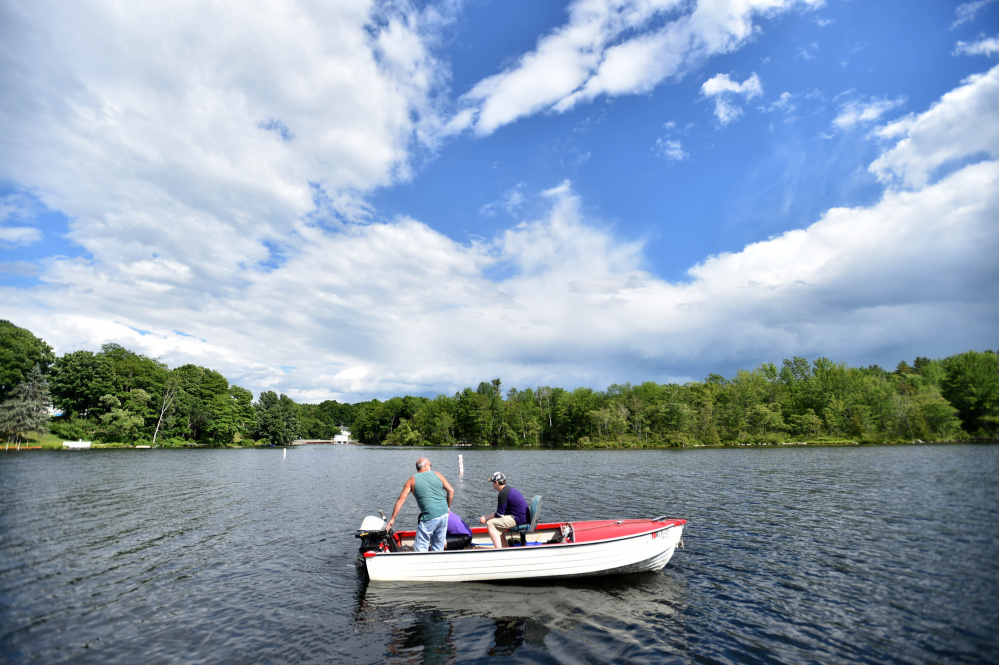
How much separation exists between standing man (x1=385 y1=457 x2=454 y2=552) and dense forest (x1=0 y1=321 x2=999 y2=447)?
8419 centimetres

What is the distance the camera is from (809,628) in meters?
9.46

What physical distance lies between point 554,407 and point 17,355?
4383 inches

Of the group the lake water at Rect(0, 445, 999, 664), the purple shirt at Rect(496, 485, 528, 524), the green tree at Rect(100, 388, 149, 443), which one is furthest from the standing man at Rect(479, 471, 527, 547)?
the green tree at Rect(100, 388, 149, 443)

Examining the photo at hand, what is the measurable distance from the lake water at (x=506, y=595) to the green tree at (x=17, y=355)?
68.3 metres

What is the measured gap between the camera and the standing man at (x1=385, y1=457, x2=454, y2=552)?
12.2 m

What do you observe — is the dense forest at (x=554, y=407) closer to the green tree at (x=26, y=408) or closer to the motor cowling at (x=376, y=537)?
the green tree at (x=26, y=408)

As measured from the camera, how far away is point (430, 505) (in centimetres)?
1230

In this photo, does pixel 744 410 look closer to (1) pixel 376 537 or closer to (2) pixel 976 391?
(2) pixel 976 391

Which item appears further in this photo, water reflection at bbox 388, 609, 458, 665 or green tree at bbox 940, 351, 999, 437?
green tree at bbox 940, 351, 999, 437

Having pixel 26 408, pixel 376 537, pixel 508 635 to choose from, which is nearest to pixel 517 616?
pixel 508 635

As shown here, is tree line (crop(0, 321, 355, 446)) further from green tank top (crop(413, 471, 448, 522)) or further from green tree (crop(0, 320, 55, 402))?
green tank top (crop(413, 471, 448, 522))

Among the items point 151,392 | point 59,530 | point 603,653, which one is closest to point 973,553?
point 603,653

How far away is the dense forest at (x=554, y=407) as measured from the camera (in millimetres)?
77312

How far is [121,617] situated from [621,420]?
10448 cm
